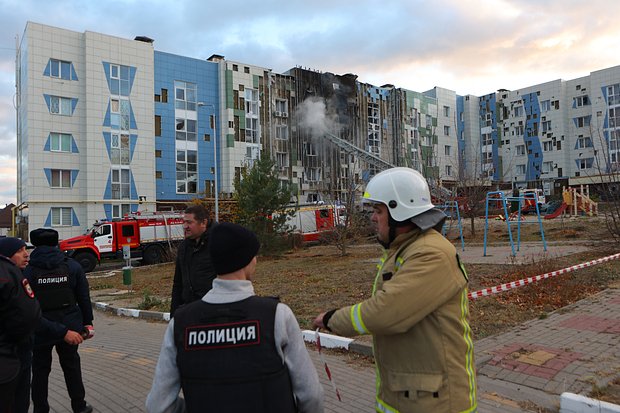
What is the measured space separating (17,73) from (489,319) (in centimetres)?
4107

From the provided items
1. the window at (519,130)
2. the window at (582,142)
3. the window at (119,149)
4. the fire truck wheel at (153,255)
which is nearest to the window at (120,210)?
the window at (119,149)

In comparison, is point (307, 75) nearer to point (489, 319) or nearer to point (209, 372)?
point (489, 319)

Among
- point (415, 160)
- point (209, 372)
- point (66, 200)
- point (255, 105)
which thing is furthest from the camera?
point (415, 160)

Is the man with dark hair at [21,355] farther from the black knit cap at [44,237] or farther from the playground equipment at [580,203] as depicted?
the playground equipment at [580,203]

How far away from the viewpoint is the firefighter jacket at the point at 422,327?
199 centimetres

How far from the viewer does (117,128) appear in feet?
113

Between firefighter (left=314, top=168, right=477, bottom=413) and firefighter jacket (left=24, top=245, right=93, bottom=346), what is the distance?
3.08m

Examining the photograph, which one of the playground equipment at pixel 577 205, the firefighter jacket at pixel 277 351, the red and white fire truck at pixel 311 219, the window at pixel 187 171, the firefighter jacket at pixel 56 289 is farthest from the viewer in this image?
the window at pixel 187 171

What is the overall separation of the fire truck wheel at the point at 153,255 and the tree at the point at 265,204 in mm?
5969

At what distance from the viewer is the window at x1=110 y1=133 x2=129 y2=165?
34344 mm

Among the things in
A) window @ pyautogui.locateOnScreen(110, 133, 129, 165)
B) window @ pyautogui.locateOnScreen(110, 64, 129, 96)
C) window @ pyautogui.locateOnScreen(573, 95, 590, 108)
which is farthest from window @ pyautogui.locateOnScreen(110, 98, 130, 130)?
window @ pyautogui.locateOnScreen(573, 95, 590, 108)

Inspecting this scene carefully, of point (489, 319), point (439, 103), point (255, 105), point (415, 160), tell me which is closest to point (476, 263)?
point (489, 319)

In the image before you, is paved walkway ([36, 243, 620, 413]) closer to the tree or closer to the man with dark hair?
the man with dark hair

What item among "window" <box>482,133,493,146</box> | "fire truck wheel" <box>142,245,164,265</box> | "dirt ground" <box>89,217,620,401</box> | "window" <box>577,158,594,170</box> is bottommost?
"fire truck wheel" <box>142,245,164,265</box>
